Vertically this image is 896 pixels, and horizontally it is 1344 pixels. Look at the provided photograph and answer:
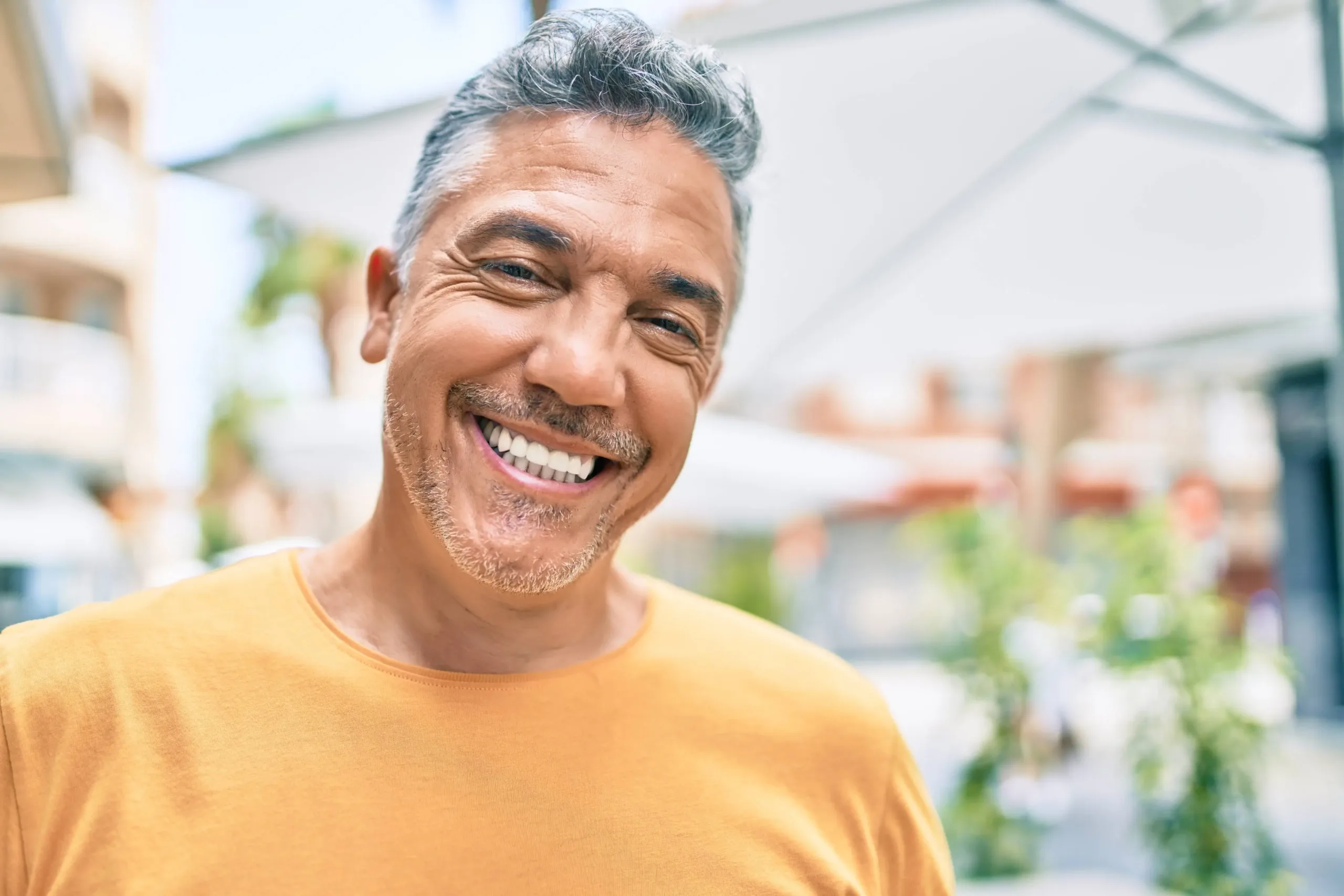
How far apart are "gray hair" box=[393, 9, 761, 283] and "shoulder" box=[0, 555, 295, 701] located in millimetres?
428

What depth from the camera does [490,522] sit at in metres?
1.23

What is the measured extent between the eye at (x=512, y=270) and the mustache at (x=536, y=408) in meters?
0.13

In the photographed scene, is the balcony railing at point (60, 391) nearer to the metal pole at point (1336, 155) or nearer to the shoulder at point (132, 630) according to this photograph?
the metal pole at point (1336, 155)

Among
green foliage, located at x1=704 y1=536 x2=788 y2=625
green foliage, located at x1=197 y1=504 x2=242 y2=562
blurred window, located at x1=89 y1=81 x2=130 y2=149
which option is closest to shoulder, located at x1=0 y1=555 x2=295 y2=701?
green foliage, located at x1=704 y1=536 x2=788 y2=625

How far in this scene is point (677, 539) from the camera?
24.6 meters

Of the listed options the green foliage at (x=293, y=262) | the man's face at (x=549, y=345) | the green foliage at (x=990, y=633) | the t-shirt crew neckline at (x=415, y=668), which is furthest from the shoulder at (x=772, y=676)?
the green foliage at (x=293, y=262)

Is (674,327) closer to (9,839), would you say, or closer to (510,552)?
(510,552)

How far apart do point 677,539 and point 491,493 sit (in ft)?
76.8

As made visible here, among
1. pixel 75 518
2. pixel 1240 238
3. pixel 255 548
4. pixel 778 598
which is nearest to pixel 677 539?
pixel 75 518

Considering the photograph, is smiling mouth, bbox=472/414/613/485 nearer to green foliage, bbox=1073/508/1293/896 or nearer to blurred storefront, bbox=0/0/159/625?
green foliage, bbox=1073/508/1293/896

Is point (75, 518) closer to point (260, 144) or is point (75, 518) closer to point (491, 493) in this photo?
point (260, 144)

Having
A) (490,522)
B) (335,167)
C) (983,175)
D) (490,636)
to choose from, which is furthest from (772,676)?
(983,175)

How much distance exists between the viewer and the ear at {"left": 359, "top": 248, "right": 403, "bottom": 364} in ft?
4.64

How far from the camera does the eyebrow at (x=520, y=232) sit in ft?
4.06
